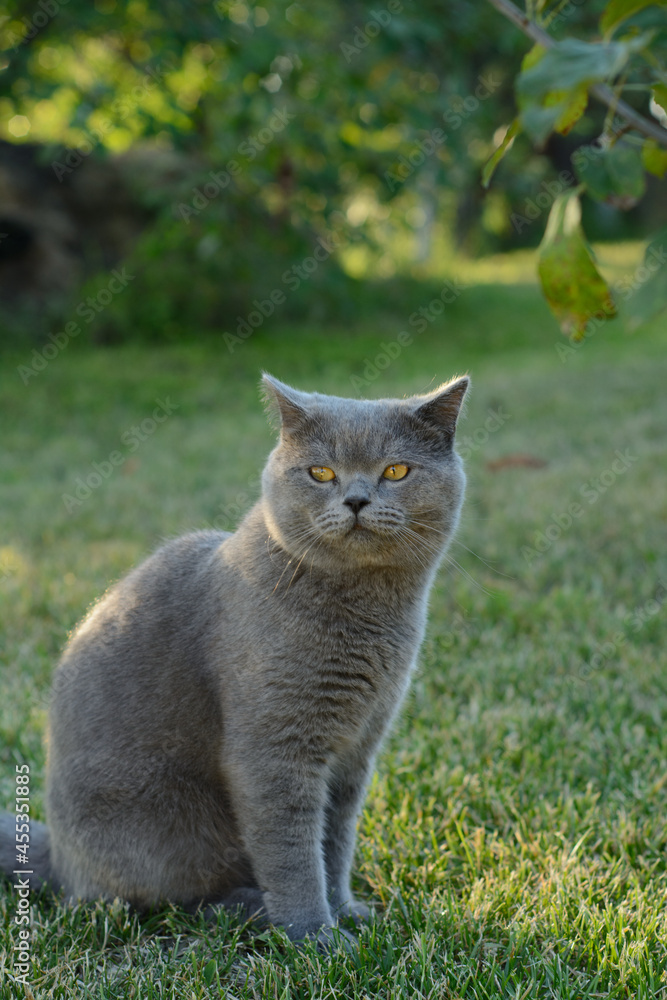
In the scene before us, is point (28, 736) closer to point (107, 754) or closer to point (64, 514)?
point (107, 754)

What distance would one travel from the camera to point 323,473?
1747 millimetres

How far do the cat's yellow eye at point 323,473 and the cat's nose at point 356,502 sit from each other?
105mm

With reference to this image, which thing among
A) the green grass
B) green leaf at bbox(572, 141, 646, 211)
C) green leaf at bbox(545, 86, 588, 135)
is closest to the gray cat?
the green grass

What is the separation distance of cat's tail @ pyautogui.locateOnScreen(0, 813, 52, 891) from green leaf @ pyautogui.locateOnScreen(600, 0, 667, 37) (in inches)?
72.8

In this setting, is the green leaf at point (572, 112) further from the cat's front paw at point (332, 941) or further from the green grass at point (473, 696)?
the cat's front paw at point (332, 941)

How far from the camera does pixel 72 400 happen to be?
5.84m

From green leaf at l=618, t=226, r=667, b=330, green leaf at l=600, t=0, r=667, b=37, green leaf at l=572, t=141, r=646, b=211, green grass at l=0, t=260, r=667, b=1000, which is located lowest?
green grass at l=0, t=260, r=667, b=1000

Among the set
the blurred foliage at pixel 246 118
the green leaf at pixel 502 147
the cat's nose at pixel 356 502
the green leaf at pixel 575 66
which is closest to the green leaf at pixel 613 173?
the green leaf at pixel 502 147

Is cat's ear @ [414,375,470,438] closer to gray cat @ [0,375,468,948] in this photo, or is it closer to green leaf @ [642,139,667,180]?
gray cat @ [0,375,468,948]

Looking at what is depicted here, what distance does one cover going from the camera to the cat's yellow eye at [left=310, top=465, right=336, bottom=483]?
174 cm

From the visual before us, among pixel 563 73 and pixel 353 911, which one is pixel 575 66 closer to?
pixel 563 73

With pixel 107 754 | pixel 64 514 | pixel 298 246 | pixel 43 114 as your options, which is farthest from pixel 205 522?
pixel 43 114

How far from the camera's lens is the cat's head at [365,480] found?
1.67 meters

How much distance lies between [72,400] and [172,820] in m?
4.55
